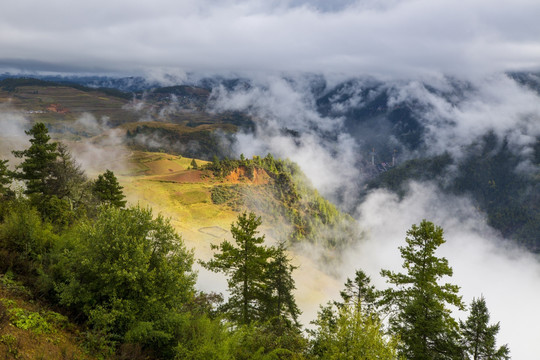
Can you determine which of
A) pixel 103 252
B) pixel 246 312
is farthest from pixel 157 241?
pixel 246 312

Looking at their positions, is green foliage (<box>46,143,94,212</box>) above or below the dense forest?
above

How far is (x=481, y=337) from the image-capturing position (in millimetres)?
21875

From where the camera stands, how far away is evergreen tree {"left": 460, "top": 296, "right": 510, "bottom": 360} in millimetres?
21281

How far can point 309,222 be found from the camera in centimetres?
12612

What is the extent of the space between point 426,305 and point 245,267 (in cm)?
1331

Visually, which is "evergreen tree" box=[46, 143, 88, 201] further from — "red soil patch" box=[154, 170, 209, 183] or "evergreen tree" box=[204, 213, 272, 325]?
"red soil patch" box=[154, 170, 209, 183]

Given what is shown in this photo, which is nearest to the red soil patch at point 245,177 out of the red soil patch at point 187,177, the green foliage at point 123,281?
the red soil patch at point 187,177

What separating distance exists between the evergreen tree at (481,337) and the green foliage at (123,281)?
19001 millimetres

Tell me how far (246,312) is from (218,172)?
254 ft

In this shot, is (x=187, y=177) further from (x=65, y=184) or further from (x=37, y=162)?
(x=37, y=162)

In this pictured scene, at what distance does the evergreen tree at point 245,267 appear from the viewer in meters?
26.8

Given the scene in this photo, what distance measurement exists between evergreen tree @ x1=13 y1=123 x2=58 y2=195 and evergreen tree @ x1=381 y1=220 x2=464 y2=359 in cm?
4002

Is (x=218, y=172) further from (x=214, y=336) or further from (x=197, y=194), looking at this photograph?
(x=214, y=336)

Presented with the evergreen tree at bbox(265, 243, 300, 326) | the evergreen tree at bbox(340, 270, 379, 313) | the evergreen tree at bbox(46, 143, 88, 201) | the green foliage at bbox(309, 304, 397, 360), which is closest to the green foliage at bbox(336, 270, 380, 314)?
the evergreen tree at bbox(340, 270, 379, 313)
